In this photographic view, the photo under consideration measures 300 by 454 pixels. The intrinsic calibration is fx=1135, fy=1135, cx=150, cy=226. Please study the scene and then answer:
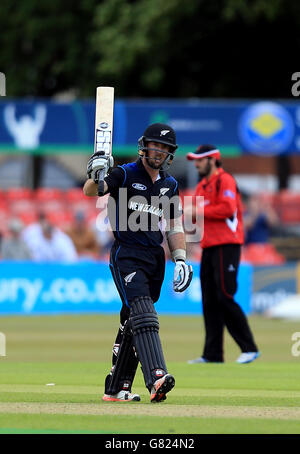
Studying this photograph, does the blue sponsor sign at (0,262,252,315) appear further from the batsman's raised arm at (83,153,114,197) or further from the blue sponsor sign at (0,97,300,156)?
the batsman's raised arm at (83,153,114,197)

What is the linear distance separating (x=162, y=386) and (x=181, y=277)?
1084mm

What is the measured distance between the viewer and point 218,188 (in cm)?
1231

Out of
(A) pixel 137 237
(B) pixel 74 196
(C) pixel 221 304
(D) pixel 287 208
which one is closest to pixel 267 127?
(D) pixel 287 208

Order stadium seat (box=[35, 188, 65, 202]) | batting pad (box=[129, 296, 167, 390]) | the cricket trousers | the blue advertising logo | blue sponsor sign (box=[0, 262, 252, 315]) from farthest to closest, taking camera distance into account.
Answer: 1. stadium seat (box=[35, 188, 65, 202])
2. the blue advertising logo
3. blue sponsor sign (box=[0, 262, 252, 315])
4. the cricket trousers
5. batting pad (box=[129, 296, 167, 390])

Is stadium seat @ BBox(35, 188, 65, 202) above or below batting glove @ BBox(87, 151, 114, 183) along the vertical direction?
above

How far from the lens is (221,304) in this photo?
12.2m

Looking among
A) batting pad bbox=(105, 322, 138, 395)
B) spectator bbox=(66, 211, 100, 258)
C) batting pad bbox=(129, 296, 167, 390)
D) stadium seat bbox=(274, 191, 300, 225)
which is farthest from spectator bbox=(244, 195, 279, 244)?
batting pad bbox=(129, 296, 167, 390)

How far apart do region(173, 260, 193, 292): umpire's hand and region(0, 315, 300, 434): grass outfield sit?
2.87 feet

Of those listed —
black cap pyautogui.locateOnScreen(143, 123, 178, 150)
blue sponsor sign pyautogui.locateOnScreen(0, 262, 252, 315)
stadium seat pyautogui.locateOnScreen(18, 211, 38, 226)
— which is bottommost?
black cap pyautogui.locateOnScreen(143, 123, 178, 150)

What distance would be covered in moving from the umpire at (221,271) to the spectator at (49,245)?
9408 millimetres

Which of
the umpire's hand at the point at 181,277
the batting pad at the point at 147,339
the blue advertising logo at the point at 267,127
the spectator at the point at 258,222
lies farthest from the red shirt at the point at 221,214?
the blue advertising logo at the point at 267,127

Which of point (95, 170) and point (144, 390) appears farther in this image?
point (144, 390)

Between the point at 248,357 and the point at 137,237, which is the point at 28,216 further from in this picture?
the point at 137,237

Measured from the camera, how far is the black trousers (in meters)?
12.2
